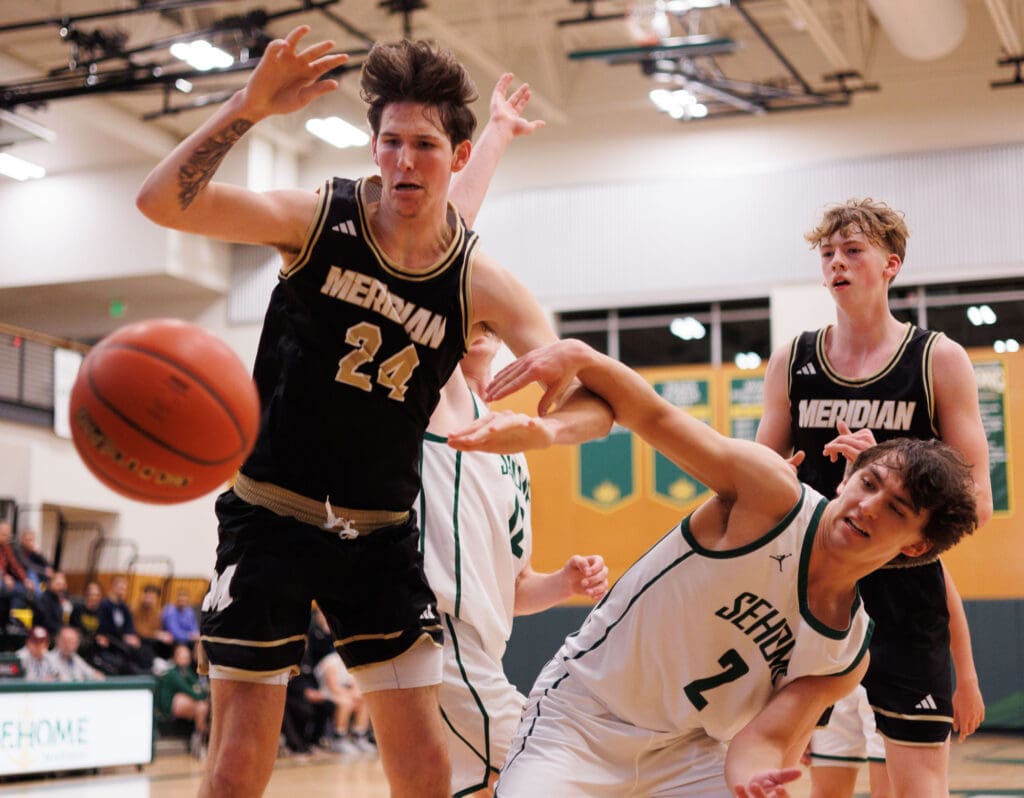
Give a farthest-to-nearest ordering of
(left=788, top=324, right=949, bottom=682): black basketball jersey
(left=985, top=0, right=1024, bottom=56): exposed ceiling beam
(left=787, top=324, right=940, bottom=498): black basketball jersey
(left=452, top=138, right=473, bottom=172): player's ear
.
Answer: (left=985, top=0, right=1024, bottom=56): exposed ceiling beam
(left=787, top=324, right=940, bottom=498): black basketball jersey
(left=788, top=324, right=949, bottom=682): black basketball jersey
(left=452, top=138, right=473, bottom=172): player's ear

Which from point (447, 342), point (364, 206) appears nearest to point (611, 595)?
point (447, 342)

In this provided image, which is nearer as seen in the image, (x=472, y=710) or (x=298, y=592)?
(x=298, y=592)

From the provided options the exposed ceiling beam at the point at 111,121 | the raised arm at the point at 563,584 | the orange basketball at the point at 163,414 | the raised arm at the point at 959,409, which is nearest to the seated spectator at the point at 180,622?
the exposed ceiling beam at the point at 111,121

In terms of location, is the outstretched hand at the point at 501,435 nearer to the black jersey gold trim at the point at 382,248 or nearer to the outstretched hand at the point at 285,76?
the black jersey gold trim at the point at 382,248

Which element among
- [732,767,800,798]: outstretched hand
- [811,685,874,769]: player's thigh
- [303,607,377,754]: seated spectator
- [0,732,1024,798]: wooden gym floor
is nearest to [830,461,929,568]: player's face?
[732,767,800,798]: outstretched hand

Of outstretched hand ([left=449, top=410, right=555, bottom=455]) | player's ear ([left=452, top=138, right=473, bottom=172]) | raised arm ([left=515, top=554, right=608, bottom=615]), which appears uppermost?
player's ear ([left=452, top=138, right=473, bottom=172])

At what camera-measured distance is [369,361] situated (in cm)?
346

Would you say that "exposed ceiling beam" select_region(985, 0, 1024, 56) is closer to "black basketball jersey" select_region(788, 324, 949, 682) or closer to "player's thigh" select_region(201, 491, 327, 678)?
"black basketball jersey" select_region(788, 324, 949, 682)

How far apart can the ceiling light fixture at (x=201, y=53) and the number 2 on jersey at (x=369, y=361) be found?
14011mm

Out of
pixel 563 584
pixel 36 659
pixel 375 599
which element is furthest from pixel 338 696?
pixel 375 599

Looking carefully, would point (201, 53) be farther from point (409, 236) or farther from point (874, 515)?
point (874, 515)

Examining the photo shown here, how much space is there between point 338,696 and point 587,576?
11.3 m

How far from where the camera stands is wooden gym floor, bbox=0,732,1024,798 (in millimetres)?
A: 9531

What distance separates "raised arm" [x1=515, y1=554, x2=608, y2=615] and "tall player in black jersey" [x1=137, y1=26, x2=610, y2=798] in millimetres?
852
